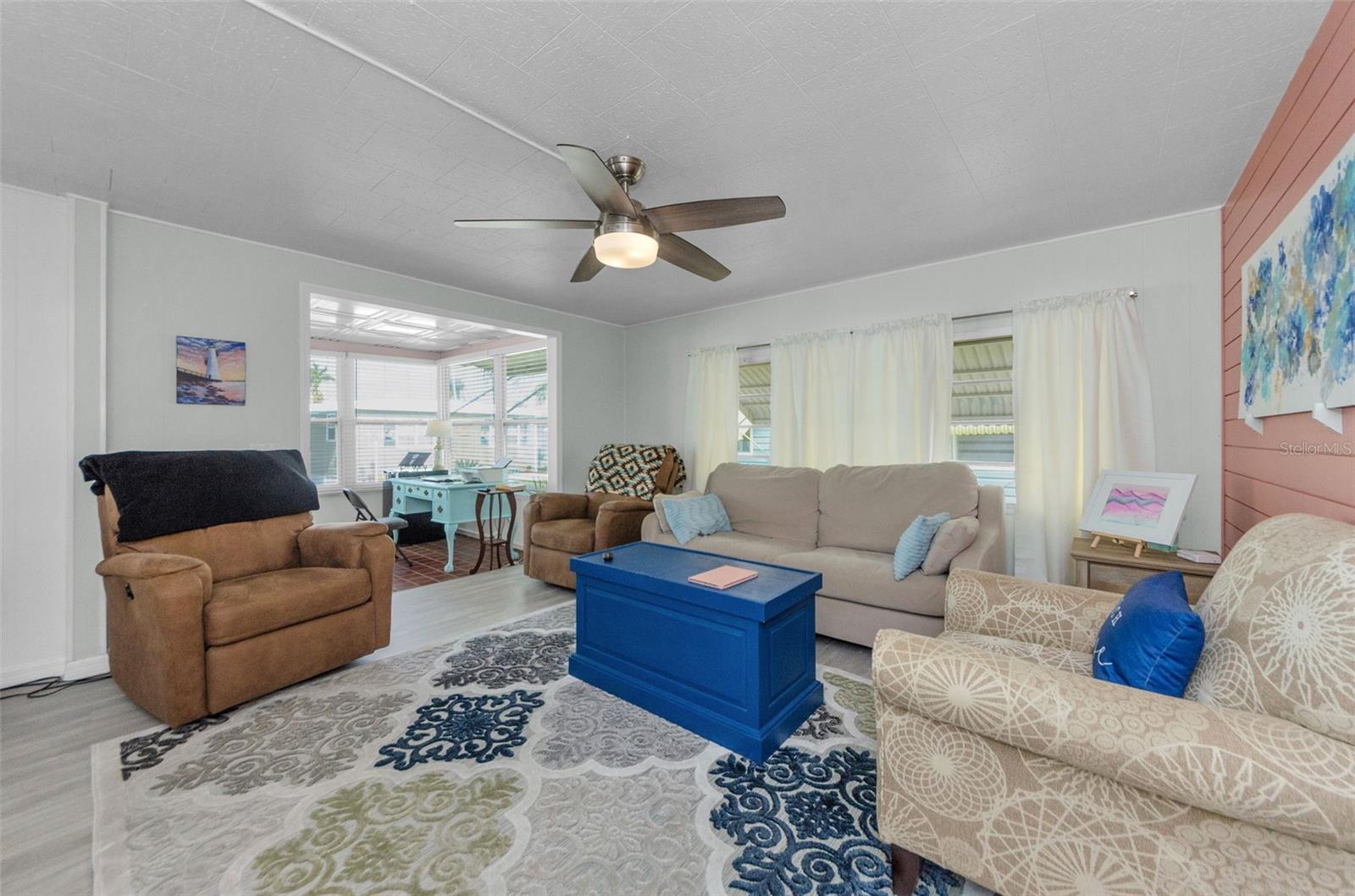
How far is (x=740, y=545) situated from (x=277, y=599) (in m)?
2.50

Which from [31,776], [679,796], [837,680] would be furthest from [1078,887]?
[31,776]

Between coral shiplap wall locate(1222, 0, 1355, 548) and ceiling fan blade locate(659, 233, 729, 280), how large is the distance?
1.99 meters

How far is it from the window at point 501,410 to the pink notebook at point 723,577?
12.2 feet

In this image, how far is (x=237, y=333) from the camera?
3.26 meters

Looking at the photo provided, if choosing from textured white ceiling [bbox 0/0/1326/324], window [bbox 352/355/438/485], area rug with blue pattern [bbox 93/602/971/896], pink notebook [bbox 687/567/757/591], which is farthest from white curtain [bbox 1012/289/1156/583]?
window [bbox 352/355/438/485]

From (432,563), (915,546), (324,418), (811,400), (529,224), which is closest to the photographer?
(529,224)

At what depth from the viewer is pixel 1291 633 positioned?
1082mm

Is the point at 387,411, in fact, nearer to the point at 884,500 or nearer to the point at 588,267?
the point at 588,267

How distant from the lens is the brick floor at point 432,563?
4582mm

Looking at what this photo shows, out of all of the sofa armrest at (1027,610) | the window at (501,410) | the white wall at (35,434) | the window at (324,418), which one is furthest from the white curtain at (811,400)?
the window at (324,418)

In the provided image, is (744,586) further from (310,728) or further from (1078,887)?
(310,728)

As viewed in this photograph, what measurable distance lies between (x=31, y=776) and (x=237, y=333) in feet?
7.75

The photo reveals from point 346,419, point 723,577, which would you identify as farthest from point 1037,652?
point 346,419

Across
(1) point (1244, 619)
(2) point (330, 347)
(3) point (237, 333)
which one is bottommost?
(1) point (1244, 619)
